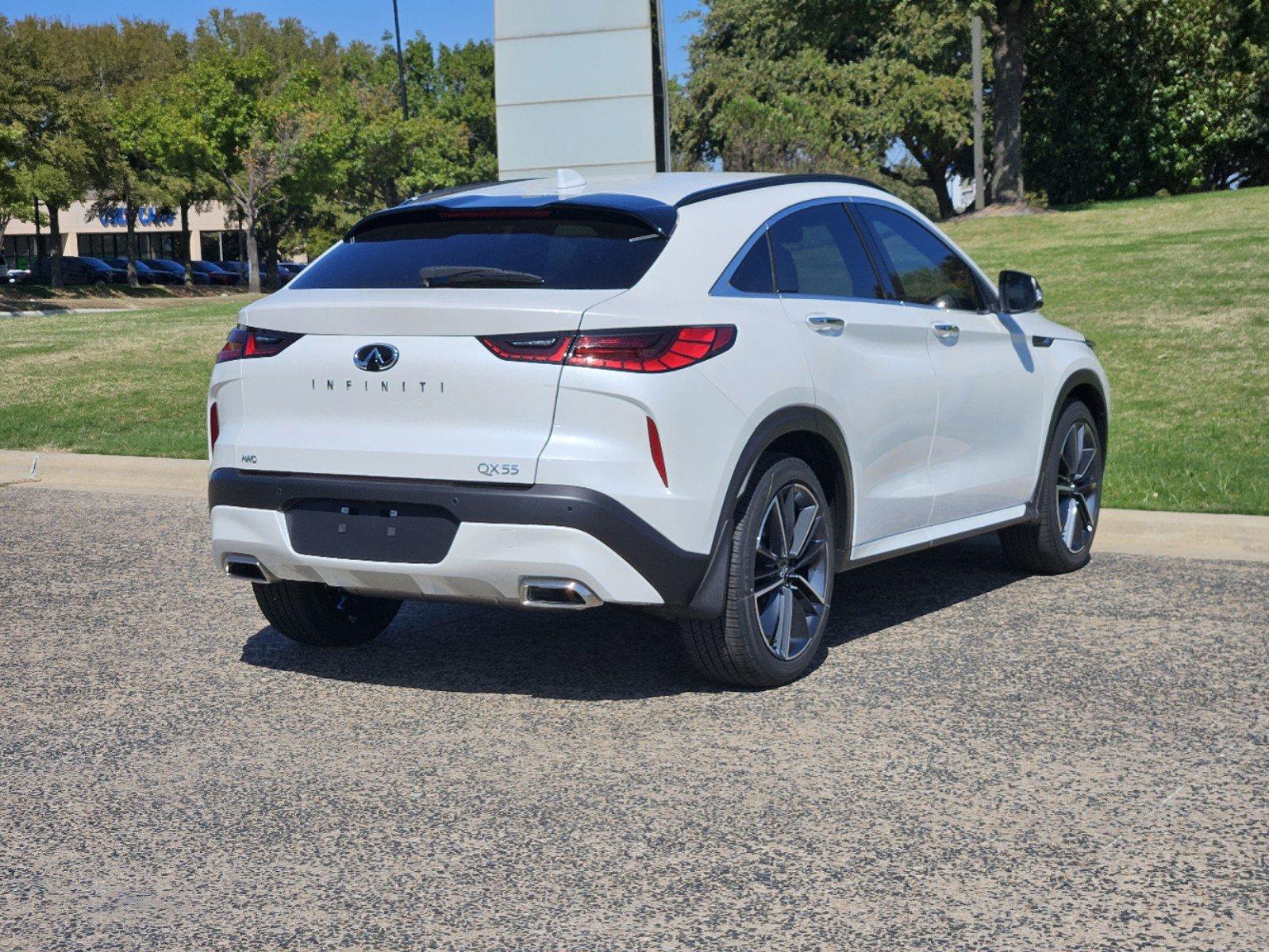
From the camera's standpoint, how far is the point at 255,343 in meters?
5.31

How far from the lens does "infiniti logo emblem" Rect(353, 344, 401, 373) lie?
16.3 feet

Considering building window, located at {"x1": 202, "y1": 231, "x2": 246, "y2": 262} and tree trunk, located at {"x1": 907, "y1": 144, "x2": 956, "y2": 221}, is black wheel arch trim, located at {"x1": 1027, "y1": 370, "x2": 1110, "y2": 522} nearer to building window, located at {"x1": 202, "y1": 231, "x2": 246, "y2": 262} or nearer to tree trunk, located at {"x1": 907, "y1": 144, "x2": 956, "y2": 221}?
tree trunk, located at {"x1": 907, "y1": 144, "x2": 956, "y2": 221}

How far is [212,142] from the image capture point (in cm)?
5794

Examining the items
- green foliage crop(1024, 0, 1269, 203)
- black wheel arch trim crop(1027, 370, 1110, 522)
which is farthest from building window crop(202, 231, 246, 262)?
black wheel arch trim crop(1027, 370, 1110, 522)

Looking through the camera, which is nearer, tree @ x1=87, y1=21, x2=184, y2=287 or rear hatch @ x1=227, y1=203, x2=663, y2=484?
rear hatch @ x1=227, y1=203, x2=663, y2=484

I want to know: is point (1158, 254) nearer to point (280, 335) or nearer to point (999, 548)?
point (999, 548)

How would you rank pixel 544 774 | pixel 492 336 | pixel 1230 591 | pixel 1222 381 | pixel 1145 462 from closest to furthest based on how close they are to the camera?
pixel 544 774, pixel 492 336, pixel 1230 591, pixel 1145 462, pixel 1222 381

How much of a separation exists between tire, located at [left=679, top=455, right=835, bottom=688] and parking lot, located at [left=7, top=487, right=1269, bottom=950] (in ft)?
0.47

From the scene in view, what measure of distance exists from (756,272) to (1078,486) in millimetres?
2888

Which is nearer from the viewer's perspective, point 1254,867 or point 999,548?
point 1254,867

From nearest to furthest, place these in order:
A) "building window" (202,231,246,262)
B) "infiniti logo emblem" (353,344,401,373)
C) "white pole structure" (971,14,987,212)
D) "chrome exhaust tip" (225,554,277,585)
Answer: "infiniti logo emblem" (353,344,401,373)
"chrome exhaust tip" (225,554,277,585)
"white pole structure" (971,14,987,212)
"building window" (202,231,246,262)

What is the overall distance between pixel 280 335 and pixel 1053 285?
15909mm

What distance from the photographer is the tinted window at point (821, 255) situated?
5.64 metres

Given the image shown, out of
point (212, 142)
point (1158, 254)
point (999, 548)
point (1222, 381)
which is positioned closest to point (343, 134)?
point (212, 142)
